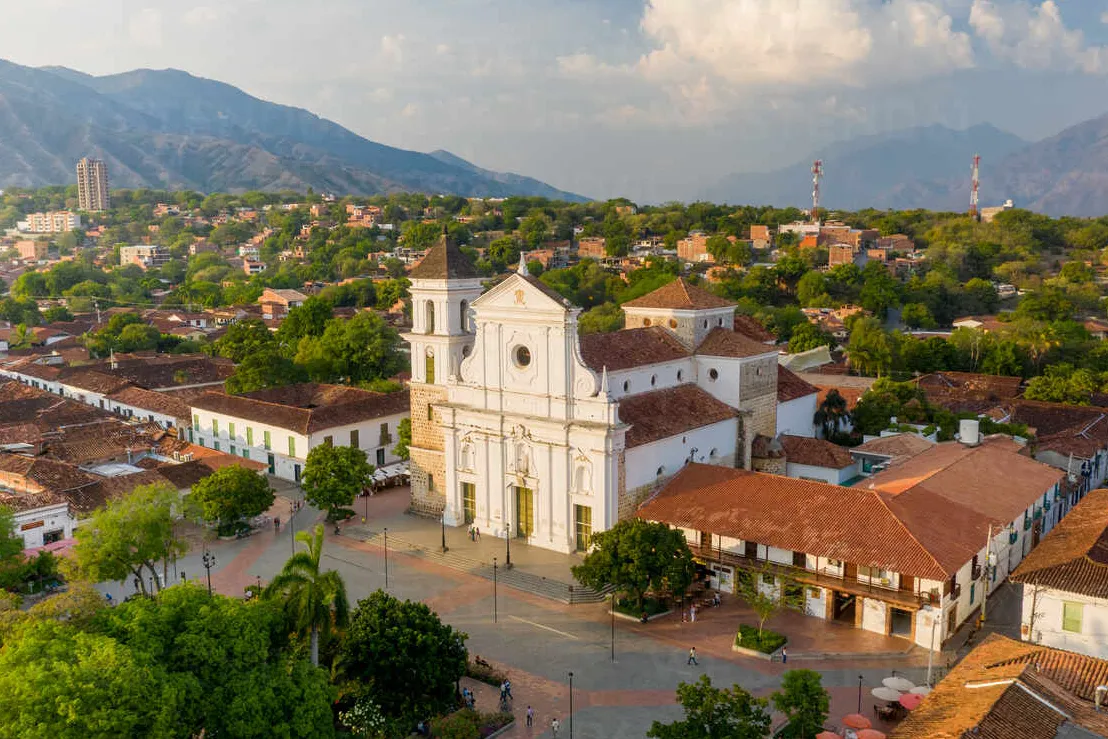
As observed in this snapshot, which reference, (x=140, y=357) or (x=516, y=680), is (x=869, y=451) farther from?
(x=140, y=357)

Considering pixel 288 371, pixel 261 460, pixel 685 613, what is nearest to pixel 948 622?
pixel 685 613

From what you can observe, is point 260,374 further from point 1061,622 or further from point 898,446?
point 1061,622

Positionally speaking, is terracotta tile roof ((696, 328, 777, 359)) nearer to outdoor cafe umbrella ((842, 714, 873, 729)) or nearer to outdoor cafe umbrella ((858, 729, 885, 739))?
outdoor cafe umbrella ((842, 714, 873, 729))

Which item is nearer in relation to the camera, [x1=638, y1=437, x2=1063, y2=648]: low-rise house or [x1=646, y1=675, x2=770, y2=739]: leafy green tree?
[x1=646, y1=675, x2=770, y2=739]: leafy green tree

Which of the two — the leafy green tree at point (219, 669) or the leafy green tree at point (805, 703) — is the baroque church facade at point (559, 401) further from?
the leafy green tree at point (219, 669)

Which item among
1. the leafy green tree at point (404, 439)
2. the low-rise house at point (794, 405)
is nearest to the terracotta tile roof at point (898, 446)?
the low-rise house at point (794, 405)

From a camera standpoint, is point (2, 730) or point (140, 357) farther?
point (140, 357)

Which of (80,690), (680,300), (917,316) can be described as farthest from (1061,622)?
(917,316)

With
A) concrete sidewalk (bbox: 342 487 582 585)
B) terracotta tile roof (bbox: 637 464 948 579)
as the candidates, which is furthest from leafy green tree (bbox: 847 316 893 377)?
concrete sidewalk (bbox: 342 487 582 585)
